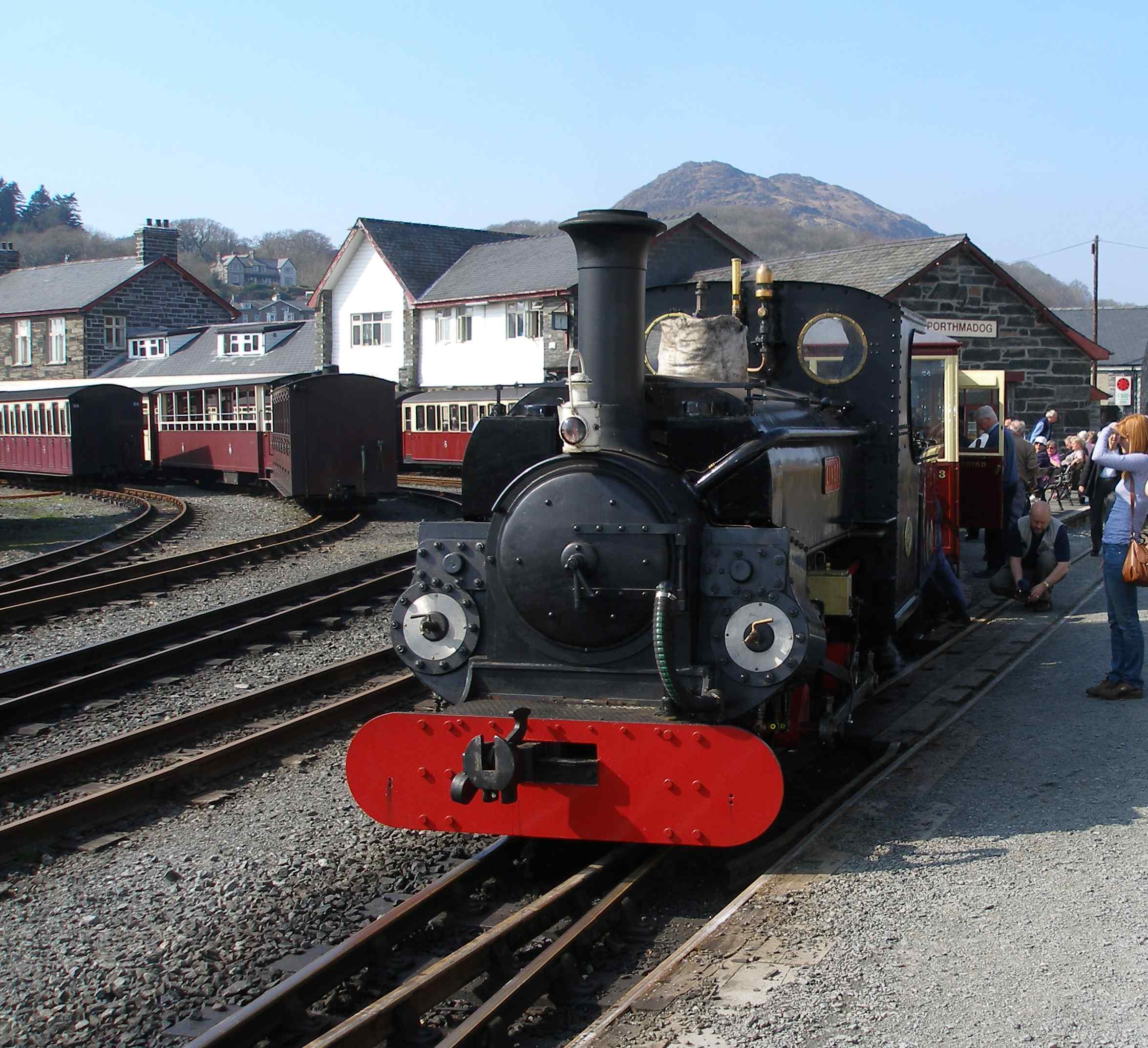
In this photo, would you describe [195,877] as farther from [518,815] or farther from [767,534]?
[767,534]

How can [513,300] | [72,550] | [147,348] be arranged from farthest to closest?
[147,348] → [513,300] → [72,550]

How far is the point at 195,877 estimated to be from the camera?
16.0 feet

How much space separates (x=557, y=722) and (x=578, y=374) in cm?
136

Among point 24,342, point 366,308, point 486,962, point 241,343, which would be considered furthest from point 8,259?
point 486,962

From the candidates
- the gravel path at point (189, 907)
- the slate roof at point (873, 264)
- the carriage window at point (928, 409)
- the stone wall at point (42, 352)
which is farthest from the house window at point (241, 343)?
the gravel path at point (189, 907)

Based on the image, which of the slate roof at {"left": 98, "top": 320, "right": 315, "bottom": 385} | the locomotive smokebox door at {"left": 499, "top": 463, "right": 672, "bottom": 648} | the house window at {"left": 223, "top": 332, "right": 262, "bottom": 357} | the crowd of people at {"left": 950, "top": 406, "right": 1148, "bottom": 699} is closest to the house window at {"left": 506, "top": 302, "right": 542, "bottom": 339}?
the slate roof at {"left": 98, "top": 320, "right": 315, "bottom": 385}

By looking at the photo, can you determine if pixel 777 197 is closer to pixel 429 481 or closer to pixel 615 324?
pixel 429 481

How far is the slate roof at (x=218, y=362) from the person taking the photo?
131 ft

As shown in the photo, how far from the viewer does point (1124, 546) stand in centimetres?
668

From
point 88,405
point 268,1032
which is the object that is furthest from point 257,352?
point 268,1032

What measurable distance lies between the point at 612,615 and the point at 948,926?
1.61 meters

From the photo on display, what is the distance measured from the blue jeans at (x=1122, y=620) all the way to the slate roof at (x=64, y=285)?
1735 inches

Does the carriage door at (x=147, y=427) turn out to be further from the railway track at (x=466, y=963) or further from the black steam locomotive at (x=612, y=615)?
the railway track at (x=466, y=963)

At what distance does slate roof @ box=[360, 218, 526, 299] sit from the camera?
37562mm
